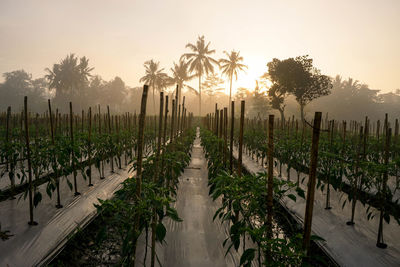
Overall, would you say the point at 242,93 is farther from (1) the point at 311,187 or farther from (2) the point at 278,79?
(1) the point at 311,187

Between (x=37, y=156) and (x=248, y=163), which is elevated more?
(x=37, y=156)

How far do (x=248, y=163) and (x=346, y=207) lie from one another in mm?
4447

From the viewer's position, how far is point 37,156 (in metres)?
3.67

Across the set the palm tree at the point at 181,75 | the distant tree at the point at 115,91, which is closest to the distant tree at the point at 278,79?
the palm tree at the point at 181,75

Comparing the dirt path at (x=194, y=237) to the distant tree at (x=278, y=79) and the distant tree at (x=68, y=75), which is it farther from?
the distant tree at (x=68, y=75)

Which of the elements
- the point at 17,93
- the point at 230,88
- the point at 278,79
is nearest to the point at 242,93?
the point at 230,88

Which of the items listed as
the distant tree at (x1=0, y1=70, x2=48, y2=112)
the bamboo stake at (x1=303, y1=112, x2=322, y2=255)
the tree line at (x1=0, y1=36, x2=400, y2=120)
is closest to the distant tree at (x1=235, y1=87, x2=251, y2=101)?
the tree line at (x1=0, y1=36, x2=400, y2=120)

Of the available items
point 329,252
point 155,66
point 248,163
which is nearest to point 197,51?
point 155,66

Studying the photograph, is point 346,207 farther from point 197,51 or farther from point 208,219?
point 197,51

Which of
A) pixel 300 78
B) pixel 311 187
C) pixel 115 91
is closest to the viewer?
pixel 311 187

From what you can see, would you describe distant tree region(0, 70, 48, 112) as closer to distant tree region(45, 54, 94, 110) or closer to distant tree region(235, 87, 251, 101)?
distant tree region(45, 54, 94, 110)

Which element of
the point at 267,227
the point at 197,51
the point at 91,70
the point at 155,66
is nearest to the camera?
the point at 267,227

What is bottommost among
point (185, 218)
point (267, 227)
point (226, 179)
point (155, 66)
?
point (185, 218)

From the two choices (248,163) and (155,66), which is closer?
(248,163)
